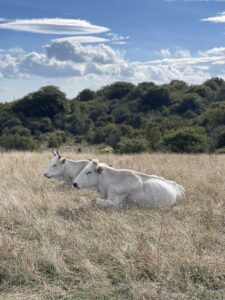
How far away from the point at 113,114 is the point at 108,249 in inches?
1813

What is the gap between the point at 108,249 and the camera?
632 cm

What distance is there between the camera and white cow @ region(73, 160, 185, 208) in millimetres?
9633

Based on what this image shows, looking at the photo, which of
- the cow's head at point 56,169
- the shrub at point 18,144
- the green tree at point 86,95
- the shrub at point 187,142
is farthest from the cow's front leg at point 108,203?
the green tree at point 86,95

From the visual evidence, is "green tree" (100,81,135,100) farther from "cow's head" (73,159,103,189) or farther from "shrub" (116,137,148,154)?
"cow's head" (73,159,103,189)

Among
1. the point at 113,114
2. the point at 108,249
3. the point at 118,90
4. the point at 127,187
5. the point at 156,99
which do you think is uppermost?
the point at 118,90

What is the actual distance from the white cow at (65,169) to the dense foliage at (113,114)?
20564mm

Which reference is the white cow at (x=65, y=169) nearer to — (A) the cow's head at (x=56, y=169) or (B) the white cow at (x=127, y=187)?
(A) the cow's head at (x=56, y=169)

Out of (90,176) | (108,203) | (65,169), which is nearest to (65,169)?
(65,169)

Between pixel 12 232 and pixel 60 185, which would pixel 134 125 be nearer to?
pixel 60 185

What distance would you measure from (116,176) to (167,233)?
3.22m

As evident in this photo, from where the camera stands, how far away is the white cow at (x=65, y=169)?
41.2 ft

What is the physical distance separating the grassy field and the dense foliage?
24.4 metres

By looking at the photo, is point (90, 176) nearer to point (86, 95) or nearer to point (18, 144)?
point (18, 144)

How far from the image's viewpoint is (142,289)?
199 inches
